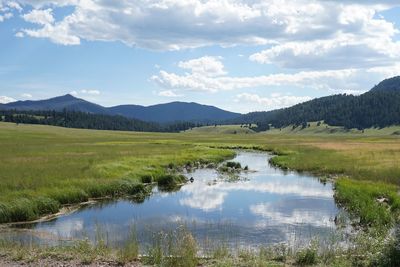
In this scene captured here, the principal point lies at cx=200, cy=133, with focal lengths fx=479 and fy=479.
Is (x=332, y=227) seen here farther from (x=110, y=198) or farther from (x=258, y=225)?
(x=110, y=198)

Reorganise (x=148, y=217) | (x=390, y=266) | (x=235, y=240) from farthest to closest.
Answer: (x=148, y=217)
(x=235, y=240)
(x=390, y=266)

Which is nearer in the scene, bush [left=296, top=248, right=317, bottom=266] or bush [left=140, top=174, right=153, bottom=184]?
bush [left=296, top=248, right=317, bottom=266]

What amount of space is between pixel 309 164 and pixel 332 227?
32350 millimetres

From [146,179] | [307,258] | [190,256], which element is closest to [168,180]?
[146,179]

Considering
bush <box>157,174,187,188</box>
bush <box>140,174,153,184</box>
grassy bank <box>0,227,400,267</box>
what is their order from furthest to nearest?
bush <box>140,174,153,184</box>, bush <box>157,174,187,188</box>, grassy bank <box>0,227,400,267</box>

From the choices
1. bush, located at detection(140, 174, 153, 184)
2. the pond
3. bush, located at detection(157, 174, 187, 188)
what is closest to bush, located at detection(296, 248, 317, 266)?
the pond

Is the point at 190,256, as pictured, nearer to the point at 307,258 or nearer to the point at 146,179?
the point at 307,258

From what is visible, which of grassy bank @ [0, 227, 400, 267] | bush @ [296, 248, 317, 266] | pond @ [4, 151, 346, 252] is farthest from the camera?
pond @ [4, 151, 346, 252]

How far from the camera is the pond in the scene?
22.2m

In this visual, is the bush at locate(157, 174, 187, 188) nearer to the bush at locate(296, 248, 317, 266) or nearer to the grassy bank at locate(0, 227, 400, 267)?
the grassy bank at locate(0, 227, 400, 267)

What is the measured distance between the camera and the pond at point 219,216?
22.2 meters

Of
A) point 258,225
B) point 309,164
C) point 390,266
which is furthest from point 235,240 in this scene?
point 309,164

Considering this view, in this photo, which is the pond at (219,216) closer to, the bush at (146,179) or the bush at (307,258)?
the bush at (146,179)

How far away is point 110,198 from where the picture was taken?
1324 inches
